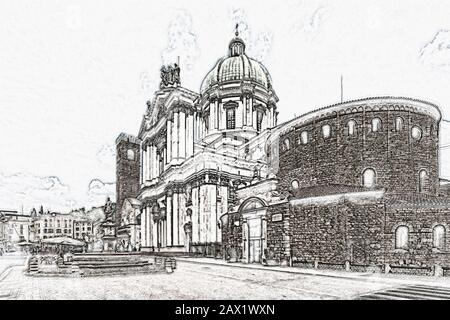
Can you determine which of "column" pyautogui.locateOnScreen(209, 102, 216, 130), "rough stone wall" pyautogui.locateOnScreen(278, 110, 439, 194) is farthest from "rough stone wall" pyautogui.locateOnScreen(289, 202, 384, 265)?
"column" pyautogui.locateOnScreen(209, 102, 216, 130)

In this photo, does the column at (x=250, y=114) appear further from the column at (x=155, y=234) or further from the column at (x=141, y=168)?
the column at (x=155, y=234)

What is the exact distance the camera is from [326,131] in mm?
7914

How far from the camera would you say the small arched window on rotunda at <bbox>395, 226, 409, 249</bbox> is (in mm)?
6910

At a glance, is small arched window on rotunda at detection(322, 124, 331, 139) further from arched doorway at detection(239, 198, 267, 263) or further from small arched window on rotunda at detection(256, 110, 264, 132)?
arched doorway at detection(239, 198, 267, 263)

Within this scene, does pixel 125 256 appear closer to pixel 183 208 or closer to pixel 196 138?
pixel 183 208

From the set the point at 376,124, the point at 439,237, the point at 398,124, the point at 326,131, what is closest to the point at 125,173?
the point at 326,131

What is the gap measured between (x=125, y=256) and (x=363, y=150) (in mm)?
4516

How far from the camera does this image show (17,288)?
644 cm

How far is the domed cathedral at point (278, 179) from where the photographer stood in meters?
6.91

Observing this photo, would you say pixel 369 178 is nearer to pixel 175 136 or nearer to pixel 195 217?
pixel 195 217

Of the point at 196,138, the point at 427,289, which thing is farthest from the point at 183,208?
the point at 427,289

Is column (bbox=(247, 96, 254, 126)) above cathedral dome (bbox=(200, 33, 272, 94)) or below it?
below

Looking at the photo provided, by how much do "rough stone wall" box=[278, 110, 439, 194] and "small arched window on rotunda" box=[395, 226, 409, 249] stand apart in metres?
0.60

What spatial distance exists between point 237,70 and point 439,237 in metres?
4.19
